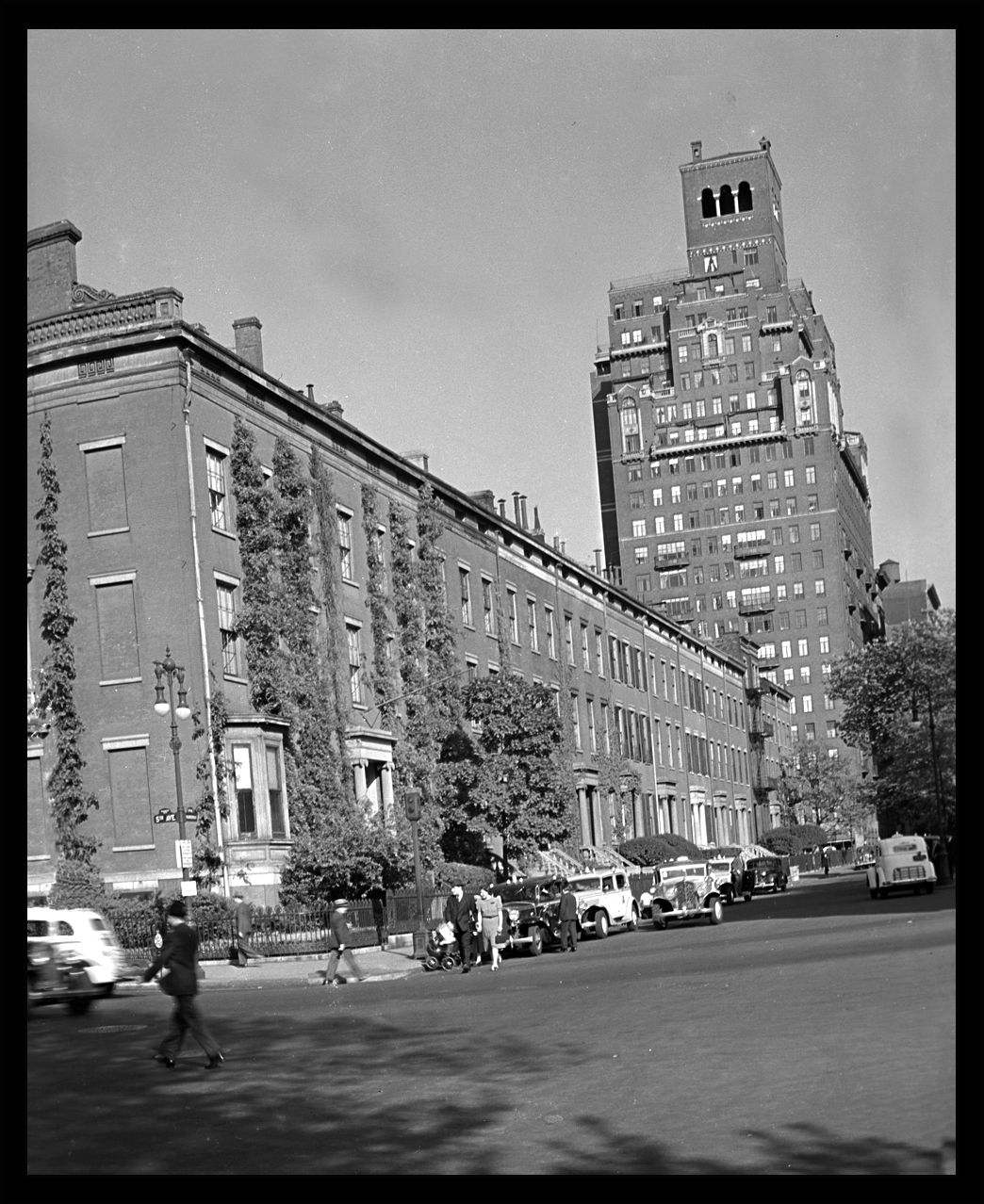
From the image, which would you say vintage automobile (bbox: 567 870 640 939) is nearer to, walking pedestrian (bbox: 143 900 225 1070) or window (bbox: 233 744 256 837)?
window (bbox: 233 744 256 837)

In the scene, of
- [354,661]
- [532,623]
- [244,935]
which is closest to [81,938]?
[244,935]

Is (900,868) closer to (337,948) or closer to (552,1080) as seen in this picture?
(337,948)

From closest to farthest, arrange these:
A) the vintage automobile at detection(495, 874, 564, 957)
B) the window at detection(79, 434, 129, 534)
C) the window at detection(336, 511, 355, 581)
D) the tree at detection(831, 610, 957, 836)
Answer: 1. the tree at detection(831, 610, 957, 836)
2. the window at detection(79, 434, 129, 534)
3. the vintage automobile at detection(495, 874, 564, 957)
4. the window at detection(336, 511, 355, 581)

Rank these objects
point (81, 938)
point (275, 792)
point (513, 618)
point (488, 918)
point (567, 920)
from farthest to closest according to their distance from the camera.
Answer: point (513, 618) < point (275, 792) < point (567, 920) < point (488, 918) < point (81, 938)

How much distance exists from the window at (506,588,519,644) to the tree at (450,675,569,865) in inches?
334

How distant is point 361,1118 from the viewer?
31.8 feet

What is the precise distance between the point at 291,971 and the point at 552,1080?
58.3 feet

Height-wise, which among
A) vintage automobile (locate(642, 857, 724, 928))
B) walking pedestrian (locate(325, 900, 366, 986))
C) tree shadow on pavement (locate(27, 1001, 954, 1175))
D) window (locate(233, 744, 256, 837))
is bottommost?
vintage automobile (locate(642, 857, 724, 928))

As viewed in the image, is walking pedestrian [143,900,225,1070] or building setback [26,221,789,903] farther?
building setback [26,221,789,903]

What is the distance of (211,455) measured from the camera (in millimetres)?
34031

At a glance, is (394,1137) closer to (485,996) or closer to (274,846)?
(485,996)

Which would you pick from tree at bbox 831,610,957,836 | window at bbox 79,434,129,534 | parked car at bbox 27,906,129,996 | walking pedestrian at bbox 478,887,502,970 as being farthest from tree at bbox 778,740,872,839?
Answer: parked car at bbox 27,906,129,996

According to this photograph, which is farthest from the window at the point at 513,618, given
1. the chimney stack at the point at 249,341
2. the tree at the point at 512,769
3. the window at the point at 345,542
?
the chimney stack at the point at 249,341

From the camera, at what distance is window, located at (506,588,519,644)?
54.2 m
